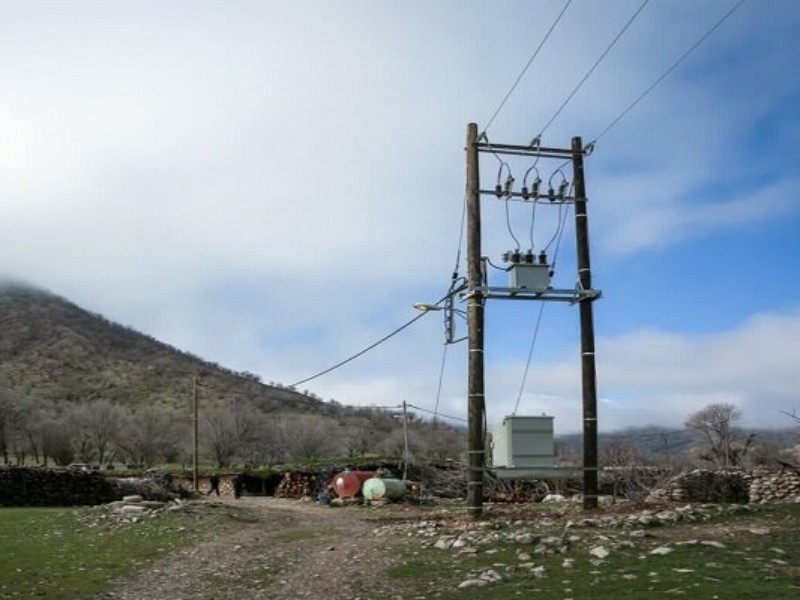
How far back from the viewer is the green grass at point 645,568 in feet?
33.0

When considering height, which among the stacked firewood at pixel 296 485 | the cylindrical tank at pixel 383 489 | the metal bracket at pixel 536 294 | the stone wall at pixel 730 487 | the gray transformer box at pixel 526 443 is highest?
the metal bracket at pixel 536 294

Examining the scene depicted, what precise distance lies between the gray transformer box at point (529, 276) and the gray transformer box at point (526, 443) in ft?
10.2

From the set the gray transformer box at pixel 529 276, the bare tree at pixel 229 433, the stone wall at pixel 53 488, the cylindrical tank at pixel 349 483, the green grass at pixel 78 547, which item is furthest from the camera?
the bare tree at pixel 229 433

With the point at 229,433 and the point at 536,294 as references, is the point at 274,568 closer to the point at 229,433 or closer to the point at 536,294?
the point at 536,294

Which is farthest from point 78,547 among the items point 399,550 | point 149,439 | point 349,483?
point 149,439

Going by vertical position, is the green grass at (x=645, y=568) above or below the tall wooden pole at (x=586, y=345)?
below

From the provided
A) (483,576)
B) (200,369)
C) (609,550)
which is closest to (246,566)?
(483,576)

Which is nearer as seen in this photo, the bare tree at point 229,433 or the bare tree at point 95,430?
the bare tree at point 95,430

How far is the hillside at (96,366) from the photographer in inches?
4774

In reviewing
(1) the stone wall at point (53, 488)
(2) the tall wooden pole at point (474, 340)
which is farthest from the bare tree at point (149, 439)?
(2) the tall wooden pole at point (474, 340)

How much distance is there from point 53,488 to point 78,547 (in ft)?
60.5

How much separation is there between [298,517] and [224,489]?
24010mm

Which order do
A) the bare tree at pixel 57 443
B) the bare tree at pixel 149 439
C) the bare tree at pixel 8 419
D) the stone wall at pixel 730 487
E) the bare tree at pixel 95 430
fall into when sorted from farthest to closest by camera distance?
the bare tree at pixel 149 439 < the bare tree at pixel 95 430 < the bare tree at pixel 57 443 < the bare tree at pixel 8 419 < the stone wall at pixel 730 487

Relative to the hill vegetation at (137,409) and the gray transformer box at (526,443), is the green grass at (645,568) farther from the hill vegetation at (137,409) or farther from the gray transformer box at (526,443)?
the hill vegetation at (137,409)
